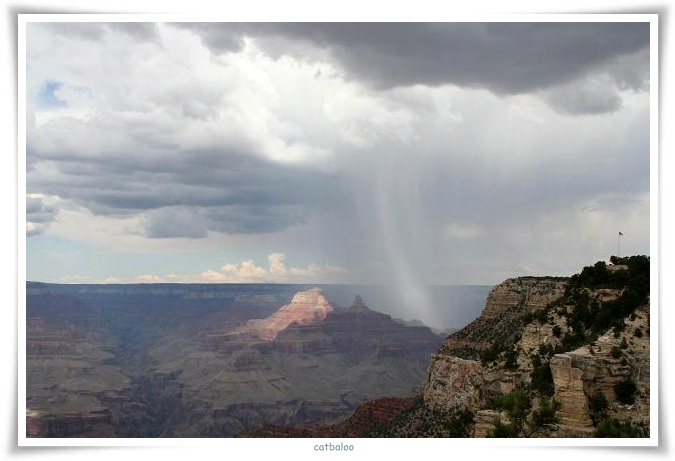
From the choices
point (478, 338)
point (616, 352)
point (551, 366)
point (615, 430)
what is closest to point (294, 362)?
point (478, 338)

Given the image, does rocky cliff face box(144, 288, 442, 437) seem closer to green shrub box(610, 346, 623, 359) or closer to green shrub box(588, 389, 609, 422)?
green shrub box(610, 346, 623, 359)

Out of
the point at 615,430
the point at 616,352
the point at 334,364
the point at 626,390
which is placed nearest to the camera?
the point at 615,430

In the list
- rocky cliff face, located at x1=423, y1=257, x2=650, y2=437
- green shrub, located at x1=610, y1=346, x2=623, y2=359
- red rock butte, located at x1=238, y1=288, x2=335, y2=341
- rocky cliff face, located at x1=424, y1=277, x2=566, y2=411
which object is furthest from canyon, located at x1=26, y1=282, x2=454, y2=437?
→ green shrub, located at x1=610, y1=346, x2=623, y2=359

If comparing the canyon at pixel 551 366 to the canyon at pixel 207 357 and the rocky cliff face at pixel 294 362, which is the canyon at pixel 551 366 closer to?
the canyon at pixel 207 357

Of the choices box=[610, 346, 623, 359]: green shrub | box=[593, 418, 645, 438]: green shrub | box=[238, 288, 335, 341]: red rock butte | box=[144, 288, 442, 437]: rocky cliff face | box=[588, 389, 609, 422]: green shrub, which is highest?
box=[610, 346, 623, 359]: green shrub

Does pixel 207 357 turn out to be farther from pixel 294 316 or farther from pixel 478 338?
pixel 478 338

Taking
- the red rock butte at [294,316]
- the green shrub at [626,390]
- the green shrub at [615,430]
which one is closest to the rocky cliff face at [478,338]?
the green shrub at [626,390]

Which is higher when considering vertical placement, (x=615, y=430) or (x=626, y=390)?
(x=626, y=390)

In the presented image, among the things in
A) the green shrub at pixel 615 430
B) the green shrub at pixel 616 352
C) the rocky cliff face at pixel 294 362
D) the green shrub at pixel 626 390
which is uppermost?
the green shrub at pixel 616 352


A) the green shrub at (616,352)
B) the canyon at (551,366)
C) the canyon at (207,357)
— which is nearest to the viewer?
the canyon at (551,366)

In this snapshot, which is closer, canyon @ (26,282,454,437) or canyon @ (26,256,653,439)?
canyon @ (26,256,653,439)
